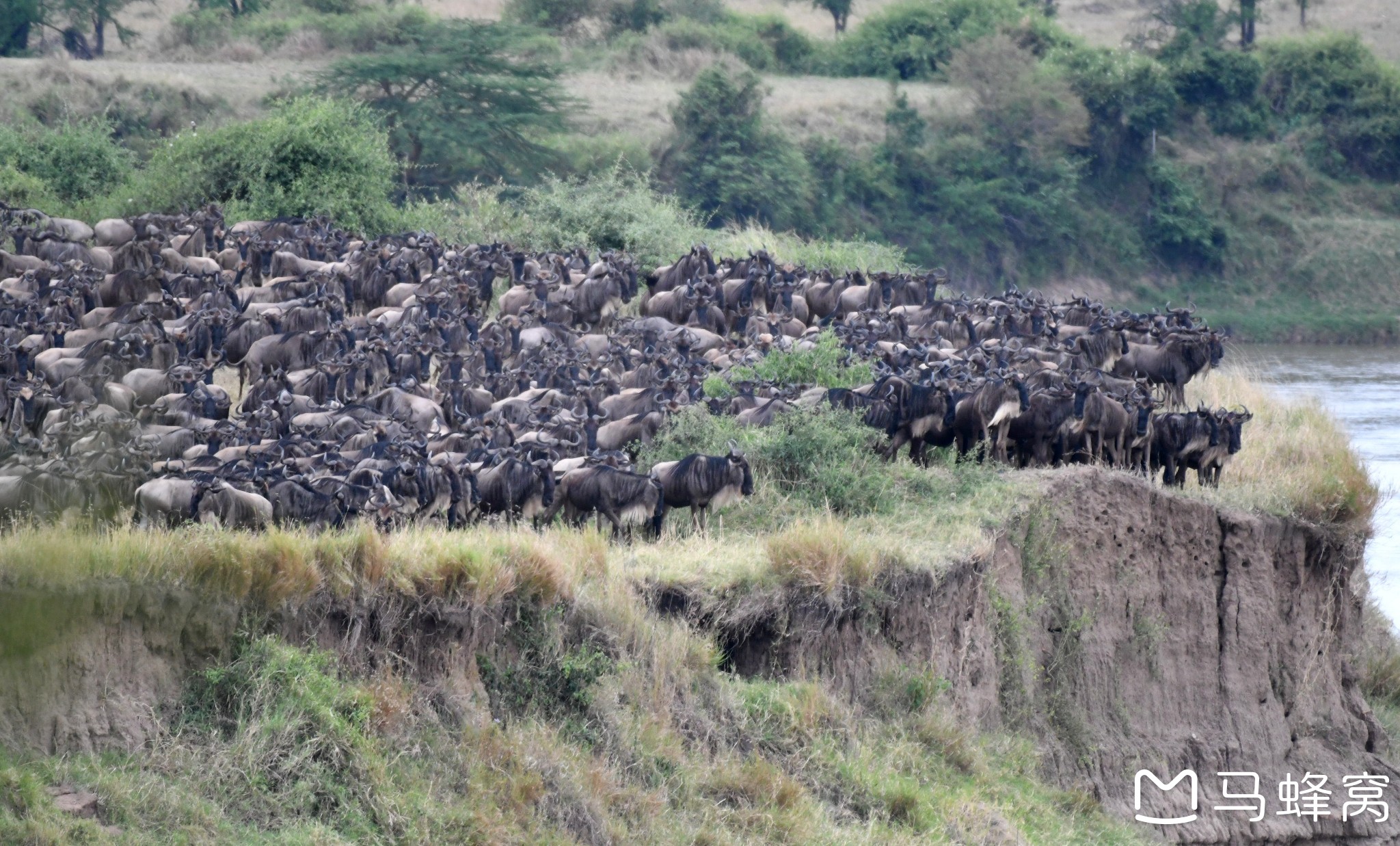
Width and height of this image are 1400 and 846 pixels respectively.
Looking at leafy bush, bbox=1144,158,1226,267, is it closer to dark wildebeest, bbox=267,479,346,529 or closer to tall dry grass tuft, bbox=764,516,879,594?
tall dry grass tuft, bbox=764,516,879,594

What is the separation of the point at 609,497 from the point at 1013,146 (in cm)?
3828

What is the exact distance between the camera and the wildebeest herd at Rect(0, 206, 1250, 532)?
1390cm

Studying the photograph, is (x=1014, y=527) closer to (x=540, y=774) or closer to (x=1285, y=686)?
(x=1285, y=686)

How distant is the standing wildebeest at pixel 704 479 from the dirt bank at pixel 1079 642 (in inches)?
57.9

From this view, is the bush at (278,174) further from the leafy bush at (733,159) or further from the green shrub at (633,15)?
the green shrub at (633,15)

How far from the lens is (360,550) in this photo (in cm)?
1160

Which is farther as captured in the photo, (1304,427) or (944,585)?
(1304,427)

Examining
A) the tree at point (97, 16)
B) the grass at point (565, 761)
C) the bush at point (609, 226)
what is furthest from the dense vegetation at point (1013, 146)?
the grass at point (565, 761)

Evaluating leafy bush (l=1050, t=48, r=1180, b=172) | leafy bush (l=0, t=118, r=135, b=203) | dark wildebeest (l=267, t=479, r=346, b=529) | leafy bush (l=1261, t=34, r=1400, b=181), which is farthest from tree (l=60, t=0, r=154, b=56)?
dark wildebeest (l=267, t=479, r=346, b=529)

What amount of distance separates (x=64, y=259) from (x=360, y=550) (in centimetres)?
1290

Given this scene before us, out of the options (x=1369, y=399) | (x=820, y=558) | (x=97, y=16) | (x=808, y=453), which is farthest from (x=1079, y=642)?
(x=97, y=16)

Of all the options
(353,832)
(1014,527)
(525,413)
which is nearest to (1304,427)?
(1014,527)

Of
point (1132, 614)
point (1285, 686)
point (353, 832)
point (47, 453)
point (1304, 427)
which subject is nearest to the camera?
point (353, 832)

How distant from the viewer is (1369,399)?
36.0 meters
